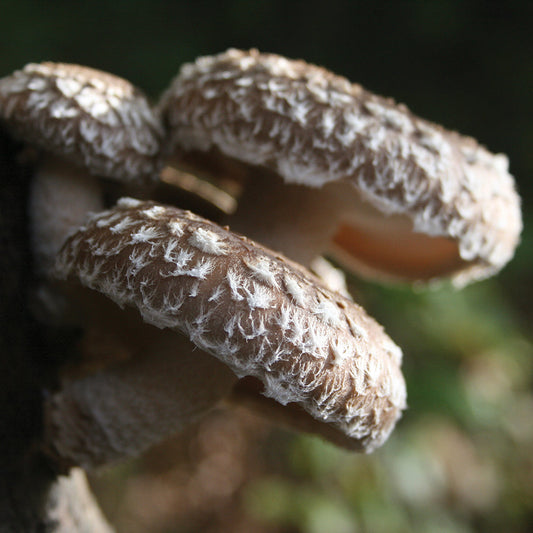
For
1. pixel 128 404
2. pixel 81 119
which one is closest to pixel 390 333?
pixel 128 404

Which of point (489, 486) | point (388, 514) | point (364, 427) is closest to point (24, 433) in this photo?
point (364, 427)

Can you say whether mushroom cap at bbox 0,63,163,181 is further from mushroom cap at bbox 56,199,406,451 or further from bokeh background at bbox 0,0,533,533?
bokeh background at bbox 0,0,533,533

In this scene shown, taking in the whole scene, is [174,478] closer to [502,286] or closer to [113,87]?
[502,286]

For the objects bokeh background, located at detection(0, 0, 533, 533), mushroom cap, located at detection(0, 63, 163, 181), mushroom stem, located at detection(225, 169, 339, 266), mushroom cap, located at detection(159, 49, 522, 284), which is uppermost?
mushroom cap, located at detection(159, 49, 522, 284)

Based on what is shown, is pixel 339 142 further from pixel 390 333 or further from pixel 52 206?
pixel 390 333

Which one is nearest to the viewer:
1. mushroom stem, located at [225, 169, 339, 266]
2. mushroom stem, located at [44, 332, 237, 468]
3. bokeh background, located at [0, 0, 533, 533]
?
mushroom stem, located at [44, 332, 237, 468]

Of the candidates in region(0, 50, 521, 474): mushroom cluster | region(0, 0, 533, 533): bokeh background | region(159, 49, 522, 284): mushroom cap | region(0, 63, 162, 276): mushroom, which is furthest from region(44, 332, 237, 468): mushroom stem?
region(0, 0, 533, 533): bokeh background
